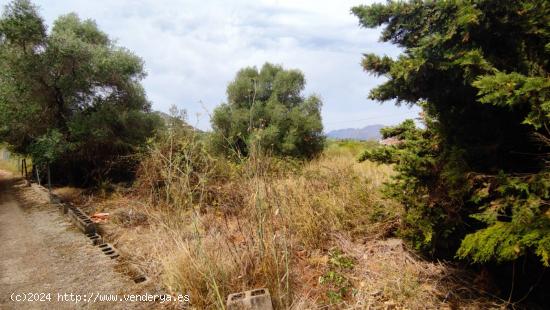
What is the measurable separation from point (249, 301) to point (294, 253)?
4.89 ft

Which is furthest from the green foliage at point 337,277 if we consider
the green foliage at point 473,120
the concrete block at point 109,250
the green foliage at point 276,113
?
the green foliage at point 276,113

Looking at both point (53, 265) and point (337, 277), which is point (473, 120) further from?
point (53, 265)

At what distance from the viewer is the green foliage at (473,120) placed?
2369 millimetres

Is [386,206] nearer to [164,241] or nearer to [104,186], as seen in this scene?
[164,241]

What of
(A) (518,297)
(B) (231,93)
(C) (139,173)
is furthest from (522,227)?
(B) (231,93)

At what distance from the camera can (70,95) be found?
980 centimetres

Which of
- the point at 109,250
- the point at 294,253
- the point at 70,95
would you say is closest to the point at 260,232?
the point at 294,253

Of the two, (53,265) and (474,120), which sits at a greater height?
(474,120)

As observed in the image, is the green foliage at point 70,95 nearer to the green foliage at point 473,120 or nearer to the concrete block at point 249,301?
the concrete block at point 249,301

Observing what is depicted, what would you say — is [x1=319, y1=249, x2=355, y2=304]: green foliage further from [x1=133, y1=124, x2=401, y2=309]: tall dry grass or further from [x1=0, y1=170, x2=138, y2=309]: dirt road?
[x1=0, y1=170, x2=138, y2=309]: dirt road

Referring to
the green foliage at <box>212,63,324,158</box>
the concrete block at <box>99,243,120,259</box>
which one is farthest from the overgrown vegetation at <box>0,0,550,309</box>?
the green foliage at <box>212,63,324,158</box>

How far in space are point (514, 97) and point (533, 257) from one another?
4.61ft

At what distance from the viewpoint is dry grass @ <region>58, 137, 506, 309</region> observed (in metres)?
3.04

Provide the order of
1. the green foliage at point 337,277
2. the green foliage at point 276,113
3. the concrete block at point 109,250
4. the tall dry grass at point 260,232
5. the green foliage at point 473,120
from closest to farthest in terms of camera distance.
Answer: the green foliage at point 473,120
the tall dry grass at point 260,232
the green foliage at point 337,277
the concrete block at point 109,250
the green foliage at point 276,113
